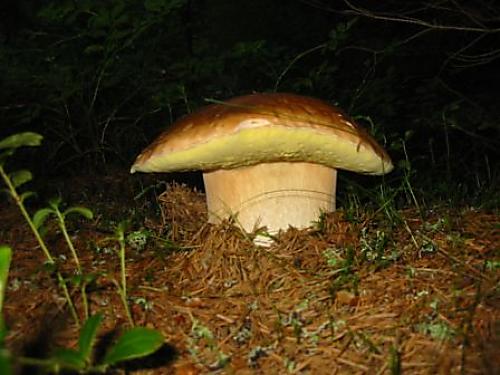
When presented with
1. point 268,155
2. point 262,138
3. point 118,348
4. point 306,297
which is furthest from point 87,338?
point 268,155

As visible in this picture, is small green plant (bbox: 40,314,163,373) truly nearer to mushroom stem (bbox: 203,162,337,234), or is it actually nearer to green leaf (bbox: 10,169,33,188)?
green leaf (bbox: 10,169,33,188)

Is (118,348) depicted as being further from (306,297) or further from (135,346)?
(306,297)


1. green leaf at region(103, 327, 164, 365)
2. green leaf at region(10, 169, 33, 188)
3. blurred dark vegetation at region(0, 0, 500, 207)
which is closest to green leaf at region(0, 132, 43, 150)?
green leaf at region(10, 169, 33, 188)

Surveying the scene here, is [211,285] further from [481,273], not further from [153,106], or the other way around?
[153,106]

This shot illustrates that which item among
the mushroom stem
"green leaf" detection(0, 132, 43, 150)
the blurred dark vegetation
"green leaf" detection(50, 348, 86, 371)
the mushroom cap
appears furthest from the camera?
the blurred dark vegetation

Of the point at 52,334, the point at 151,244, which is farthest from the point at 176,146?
the point at 52,334

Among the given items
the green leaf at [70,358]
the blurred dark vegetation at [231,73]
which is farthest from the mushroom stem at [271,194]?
the green leaf at [70,358]

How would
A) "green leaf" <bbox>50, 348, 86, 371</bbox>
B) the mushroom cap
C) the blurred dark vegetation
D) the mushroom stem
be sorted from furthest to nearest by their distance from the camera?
the blurred dark vegetation < the mushroom stem < the mushroom cap < "green leaf" <bbox>50, 348, 86, 371</bbox>
